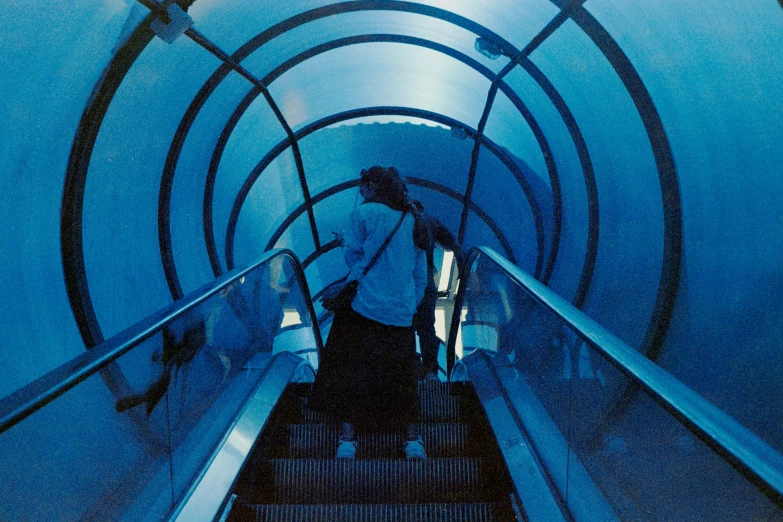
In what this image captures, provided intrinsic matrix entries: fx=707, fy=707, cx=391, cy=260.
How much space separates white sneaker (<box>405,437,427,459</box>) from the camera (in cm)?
381

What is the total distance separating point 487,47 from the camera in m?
5.77

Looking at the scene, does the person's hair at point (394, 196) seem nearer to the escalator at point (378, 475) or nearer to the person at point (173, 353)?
the escalator at point (378, 475)

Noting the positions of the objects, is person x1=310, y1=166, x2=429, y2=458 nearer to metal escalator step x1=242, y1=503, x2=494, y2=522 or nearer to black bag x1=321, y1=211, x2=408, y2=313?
black bag x1=321, y1=211, x2=408, y2=313

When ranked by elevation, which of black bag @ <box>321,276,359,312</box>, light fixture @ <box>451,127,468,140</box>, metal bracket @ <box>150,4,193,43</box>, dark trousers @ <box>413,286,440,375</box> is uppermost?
metal bracket @ <box>150,4,193,43</box>

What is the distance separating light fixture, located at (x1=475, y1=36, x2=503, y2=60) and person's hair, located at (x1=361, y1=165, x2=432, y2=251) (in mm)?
2207

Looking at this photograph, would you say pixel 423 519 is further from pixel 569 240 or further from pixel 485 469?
pixel 569 240

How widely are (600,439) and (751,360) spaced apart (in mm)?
1448

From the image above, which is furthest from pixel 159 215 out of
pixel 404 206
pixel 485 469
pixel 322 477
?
pixel 485 469

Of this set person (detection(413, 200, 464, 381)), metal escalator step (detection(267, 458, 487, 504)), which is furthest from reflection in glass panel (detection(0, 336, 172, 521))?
person (detection(413, 200, 464, 381))

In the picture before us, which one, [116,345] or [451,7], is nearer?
[116,345]

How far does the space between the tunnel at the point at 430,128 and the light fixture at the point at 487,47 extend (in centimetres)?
2

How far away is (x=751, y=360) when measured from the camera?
3682 mm

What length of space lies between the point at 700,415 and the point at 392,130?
7820 mm

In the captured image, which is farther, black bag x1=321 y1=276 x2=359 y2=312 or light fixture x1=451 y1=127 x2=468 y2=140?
light fixture x1=451 y1=127 x2=468 y2=140
